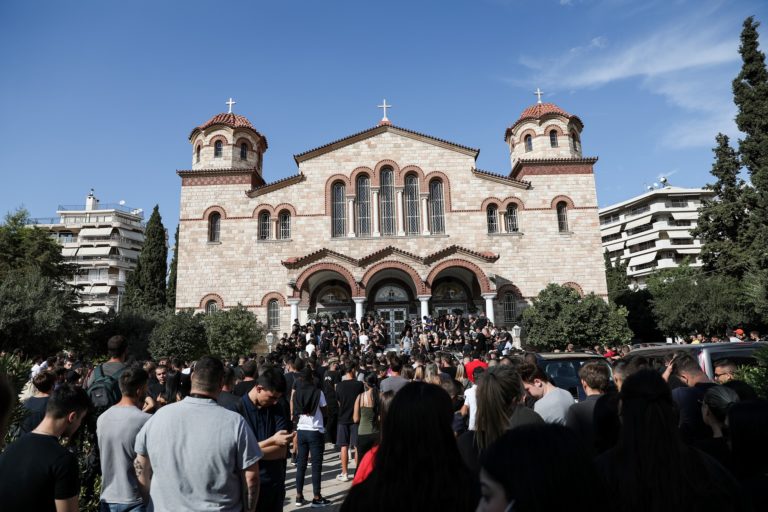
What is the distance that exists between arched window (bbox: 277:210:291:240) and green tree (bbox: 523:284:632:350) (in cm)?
1342

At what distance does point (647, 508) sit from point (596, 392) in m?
2.63

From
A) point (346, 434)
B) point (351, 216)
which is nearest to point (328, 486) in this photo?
point (346, 434)

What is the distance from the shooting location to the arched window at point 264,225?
27.2m

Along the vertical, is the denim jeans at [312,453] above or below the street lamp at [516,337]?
below

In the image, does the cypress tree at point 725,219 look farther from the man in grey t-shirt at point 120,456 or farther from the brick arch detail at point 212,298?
the man in grey t-shirt at point 120,456

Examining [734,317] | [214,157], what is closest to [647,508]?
[214,157]

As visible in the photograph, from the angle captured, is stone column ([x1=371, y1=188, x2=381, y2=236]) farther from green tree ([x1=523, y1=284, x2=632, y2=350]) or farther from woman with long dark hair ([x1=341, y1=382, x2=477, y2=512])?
woman with long dark hair ([x1=341, y1=382, x2=477, y2=512])

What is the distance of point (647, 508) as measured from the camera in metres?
2.14

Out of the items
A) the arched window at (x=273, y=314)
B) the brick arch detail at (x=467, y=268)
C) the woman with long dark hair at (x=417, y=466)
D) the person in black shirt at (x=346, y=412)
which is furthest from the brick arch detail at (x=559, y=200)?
the woman with long dark hair at (x=417, y=466)

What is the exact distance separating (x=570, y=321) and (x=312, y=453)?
1824 centimetres

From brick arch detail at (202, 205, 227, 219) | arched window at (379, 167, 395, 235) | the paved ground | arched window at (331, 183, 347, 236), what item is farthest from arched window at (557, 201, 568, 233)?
the paved ground

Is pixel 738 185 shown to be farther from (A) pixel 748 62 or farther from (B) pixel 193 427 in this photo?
(B) pixel 193 427

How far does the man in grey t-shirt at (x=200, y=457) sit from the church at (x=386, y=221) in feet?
71.1

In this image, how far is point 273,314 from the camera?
26.1m
